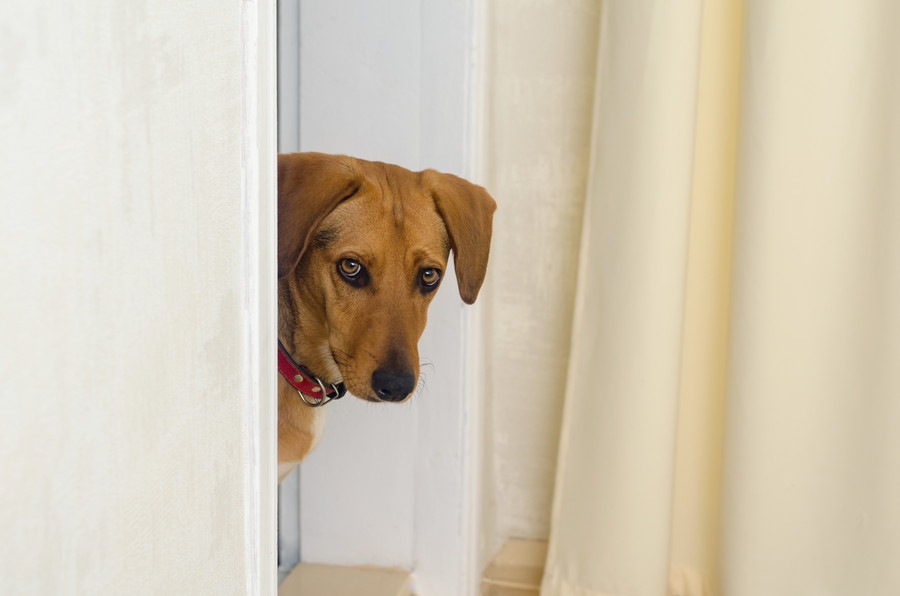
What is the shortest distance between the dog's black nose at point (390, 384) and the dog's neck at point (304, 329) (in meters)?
0.07

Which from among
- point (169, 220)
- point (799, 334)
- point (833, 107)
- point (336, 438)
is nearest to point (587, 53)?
point (833, 107)

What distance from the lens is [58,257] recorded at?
30 cm

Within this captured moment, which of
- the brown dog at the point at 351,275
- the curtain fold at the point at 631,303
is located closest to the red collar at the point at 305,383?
the brown dog at the point at 351,275

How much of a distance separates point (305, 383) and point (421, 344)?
413mm

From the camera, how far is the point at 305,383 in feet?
2.90

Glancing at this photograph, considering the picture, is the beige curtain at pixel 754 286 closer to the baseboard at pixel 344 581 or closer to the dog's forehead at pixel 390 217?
the baseboard at pixel 344 581

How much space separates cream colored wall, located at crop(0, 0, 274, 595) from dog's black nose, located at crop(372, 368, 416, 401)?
32cm

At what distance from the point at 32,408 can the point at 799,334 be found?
115 cm

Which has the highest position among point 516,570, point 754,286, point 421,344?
point 754,286

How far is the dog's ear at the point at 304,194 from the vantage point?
31.9 inches

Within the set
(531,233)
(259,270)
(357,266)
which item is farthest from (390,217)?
(531,233)

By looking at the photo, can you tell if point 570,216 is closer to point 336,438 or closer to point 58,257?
point 336,438

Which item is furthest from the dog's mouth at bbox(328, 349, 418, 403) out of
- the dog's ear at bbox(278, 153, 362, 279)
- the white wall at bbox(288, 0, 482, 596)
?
the white wall at bbox(288, 0, 482, 596)

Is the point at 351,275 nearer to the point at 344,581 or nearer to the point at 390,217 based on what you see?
the point at 390,217
